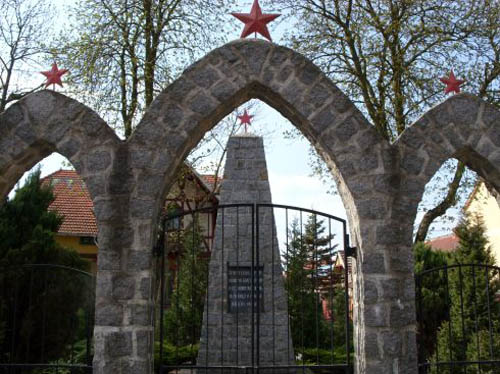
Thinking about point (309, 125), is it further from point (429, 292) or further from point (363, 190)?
point (429, 292)

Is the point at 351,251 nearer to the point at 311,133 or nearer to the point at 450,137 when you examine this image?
the point at 311,133

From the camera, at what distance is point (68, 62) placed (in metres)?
10.9

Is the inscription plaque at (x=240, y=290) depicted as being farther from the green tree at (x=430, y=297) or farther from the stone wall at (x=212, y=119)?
the green tree at (x=430, y=297)

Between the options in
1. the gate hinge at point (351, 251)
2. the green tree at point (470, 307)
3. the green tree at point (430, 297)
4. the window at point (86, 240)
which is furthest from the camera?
the window at point (86, 240)

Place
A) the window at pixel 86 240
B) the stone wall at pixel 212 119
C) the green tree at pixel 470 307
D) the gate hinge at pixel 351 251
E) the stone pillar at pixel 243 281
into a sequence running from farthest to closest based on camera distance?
1. the window at pixel 86 240
2. the green tree at pixel 470 307
3. the stone pillar at pixel 243 281
4. the gate hinge at pixel 351 251
5. the stone wall at pixel 212 119

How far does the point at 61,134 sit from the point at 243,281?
13.1ft

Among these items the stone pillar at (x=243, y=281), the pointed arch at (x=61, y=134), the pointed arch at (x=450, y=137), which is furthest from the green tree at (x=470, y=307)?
the pointed arch at (x=61, y=134)

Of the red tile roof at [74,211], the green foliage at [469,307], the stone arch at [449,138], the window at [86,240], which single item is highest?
the red tile roof at [74,211]

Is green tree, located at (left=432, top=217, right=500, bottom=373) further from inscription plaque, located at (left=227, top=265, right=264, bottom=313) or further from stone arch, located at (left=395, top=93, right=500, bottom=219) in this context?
stone arch, located at (left=395, top=93, right=500, bottom=219)

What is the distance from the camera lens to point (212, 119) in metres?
4.77

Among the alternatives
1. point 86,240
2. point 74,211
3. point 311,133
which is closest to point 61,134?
point 311,133

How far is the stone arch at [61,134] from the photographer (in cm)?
452

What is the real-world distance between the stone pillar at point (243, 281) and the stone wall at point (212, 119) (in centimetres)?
312

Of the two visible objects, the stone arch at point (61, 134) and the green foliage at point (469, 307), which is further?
the green foliage at point (469, 307)
